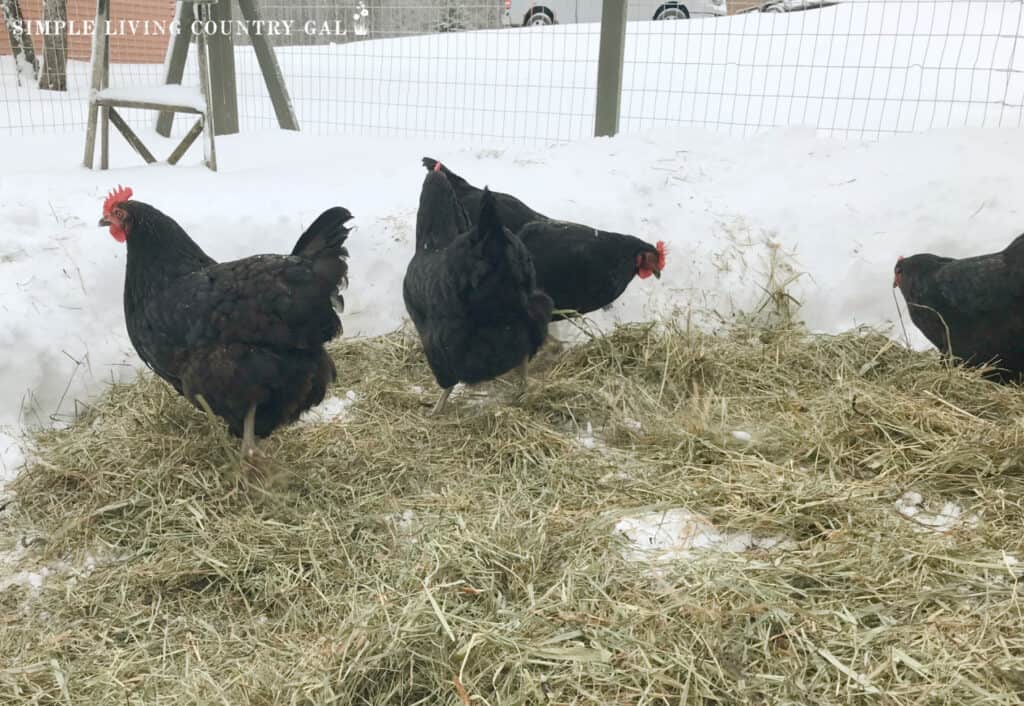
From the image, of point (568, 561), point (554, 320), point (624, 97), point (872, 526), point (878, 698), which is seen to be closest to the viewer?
point (878, 698)

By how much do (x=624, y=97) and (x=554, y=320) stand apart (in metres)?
5.38

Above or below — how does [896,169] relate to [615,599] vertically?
above

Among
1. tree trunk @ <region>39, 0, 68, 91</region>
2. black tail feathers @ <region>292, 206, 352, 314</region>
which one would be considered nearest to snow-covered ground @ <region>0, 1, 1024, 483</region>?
black tail feathers @ <region>292, 206, 352, 314</region>

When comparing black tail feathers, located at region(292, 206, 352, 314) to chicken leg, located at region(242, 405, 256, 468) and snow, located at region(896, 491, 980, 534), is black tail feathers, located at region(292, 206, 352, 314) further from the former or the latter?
snow, located at region(896, 491, 980, 534)

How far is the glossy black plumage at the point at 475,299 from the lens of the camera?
10.8 ft

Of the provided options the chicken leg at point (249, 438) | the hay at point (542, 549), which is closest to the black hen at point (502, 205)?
the hay at point (542, 549)

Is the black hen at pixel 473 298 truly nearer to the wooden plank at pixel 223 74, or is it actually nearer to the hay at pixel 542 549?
the hay at pixel 542 549

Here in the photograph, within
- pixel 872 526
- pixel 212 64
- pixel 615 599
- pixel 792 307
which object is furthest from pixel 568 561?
pixel 212 64

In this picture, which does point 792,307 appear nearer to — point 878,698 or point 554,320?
point 554,320

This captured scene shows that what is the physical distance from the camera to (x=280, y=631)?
2.28 meters

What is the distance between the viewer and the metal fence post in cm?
595

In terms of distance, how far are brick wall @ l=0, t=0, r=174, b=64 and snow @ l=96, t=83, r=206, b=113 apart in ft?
24.3

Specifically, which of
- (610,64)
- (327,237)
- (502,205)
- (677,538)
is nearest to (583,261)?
(502,205)

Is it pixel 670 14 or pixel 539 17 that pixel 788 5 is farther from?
pixel 539 17
